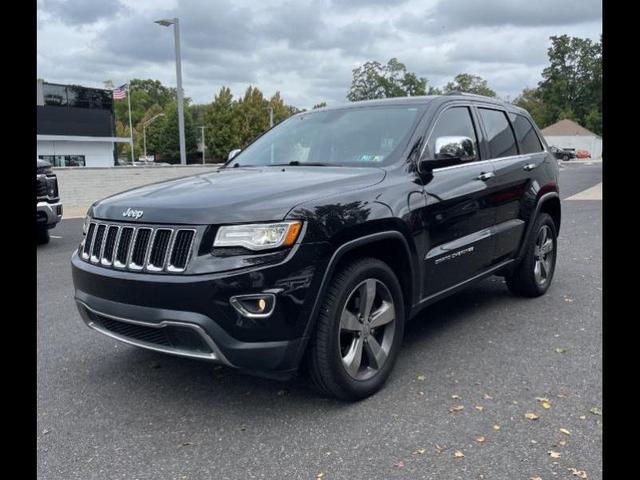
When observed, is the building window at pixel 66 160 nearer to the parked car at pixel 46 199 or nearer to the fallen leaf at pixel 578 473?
the parked car at pixel 46 199

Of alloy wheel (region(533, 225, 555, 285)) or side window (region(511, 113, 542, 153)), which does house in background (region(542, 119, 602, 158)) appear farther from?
alloy wheel (region(533, 225, 555, 285))

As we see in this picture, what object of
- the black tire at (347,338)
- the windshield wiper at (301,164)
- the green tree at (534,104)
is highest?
the green tree at (534,104)

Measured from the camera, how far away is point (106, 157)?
5153 cm

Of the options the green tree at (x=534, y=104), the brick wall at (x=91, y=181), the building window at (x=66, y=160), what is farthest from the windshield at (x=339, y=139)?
the green tree at (x=534, y=104)

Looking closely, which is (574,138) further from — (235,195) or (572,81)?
(235,195)

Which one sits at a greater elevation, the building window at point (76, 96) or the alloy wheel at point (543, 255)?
the building window at point (76, 96)

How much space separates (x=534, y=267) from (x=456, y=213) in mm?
1783

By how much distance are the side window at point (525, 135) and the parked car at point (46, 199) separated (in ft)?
22.3

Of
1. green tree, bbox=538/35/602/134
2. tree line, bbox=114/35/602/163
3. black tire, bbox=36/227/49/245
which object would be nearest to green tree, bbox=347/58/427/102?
tree line, bbox=114/35/602/163

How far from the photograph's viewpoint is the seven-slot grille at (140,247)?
3006 mm

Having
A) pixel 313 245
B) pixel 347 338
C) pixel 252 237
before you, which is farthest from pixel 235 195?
pixel 347 338
